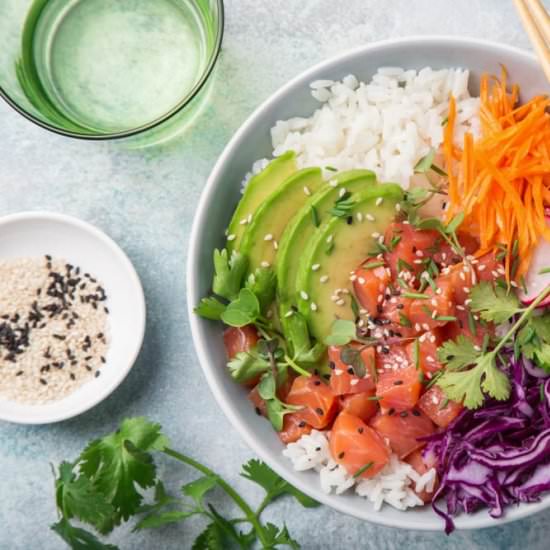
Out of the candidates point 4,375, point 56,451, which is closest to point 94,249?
point 4,375

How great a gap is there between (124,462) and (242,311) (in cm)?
63

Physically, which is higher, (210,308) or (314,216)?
(314,216)

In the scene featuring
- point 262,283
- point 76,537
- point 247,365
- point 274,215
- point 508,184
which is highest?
point 508,184

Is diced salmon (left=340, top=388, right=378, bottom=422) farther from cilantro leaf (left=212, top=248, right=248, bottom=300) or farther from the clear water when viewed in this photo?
the clear water

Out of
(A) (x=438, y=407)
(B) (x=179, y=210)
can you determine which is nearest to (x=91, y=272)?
(B) (x=179, y=210)

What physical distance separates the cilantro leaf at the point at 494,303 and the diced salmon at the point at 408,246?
18cm

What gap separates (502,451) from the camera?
2303mm

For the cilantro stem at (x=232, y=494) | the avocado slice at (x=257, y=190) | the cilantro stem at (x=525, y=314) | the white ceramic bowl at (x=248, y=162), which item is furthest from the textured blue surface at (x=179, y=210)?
the cilantro stem at (x=525, y=314)

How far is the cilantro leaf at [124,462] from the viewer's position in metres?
2.54

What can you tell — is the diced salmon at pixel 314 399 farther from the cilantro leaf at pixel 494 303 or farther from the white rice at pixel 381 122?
the white rice at pixel 381 122

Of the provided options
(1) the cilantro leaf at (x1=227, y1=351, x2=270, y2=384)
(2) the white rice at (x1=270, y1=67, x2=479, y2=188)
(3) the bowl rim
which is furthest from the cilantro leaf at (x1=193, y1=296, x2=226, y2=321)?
(3) the bowl rim

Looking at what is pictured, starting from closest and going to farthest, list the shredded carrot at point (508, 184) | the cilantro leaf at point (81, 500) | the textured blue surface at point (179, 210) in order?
the shredded carrot at point (508, 184), the cilantro leaf at point (81, 500), the textured blue surface at point (179, 210)

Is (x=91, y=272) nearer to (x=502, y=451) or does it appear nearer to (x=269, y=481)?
(x=269, y=481)

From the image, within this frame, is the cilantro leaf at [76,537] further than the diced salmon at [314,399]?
Yes
